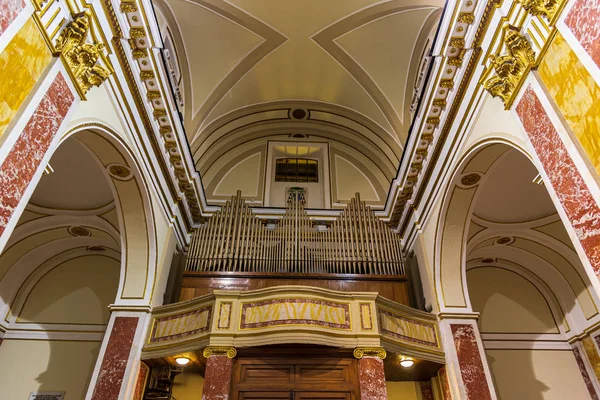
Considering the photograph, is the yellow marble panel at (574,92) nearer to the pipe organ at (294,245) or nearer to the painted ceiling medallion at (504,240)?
the pipe organ at (294,245)

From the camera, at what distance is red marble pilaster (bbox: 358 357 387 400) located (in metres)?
5.86

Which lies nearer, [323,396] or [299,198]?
[323,396]

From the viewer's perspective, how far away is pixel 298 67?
1007cm

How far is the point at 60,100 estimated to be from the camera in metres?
4.15

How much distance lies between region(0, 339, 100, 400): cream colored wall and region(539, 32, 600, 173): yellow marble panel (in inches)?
370

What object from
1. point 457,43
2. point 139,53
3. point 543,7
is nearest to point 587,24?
point 543,7

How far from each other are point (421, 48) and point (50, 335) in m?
10.1

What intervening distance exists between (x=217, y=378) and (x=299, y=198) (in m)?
5.43

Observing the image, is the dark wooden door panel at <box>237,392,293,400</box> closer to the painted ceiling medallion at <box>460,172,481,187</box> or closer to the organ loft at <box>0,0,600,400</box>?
the organ loft at <box>0,0,600,400</box>

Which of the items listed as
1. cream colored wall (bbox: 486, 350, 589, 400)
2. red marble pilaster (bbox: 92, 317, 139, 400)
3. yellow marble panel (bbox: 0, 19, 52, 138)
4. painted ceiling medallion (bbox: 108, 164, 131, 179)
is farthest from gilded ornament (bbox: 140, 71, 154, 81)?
cream colored wall (bbox: 486, 350, 589, 400)

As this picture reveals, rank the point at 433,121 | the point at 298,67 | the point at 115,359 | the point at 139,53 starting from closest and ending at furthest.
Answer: the point at 139,53 < the point at 115,359 < the point at 433,121 < the point at 298,67

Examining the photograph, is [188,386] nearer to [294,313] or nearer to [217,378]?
[217,378]

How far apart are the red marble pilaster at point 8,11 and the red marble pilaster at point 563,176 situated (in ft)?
15.6

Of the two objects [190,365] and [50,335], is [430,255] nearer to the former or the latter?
[190,365]
